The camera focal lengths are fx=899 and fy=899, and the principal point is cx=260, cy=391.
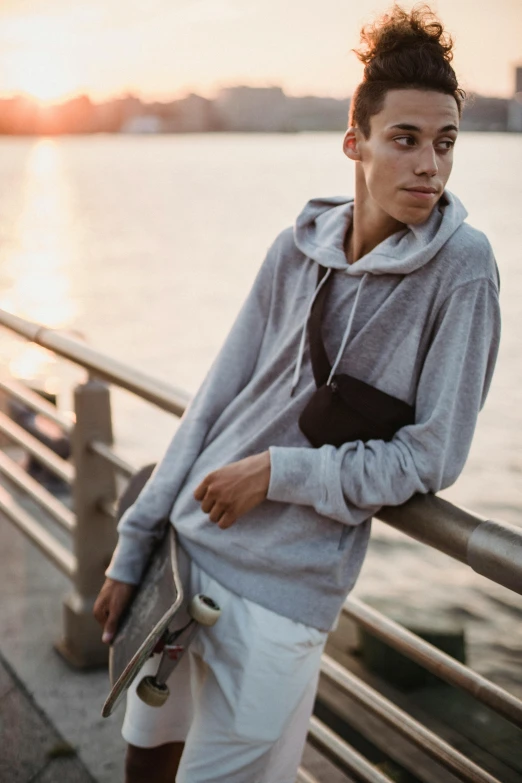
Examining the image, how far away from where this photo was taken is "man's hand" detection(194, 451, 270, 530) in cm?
165

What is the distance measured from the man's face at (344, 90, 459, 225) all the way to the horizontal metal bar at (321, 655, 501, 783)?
1025mm

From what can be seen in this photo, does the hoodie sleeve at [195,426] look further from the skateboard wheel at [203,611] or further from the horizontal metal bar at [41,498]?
the horizontal metal bar at [41,498]

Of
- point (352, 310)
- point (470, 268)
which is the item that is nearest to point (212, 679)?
point (352, 310)

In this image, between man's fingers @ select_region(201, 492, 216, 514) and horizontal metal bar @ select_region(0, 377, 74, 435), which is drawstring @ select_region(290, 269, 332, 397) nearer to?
man's fingers @ select_region(201, 492, 216, 514)

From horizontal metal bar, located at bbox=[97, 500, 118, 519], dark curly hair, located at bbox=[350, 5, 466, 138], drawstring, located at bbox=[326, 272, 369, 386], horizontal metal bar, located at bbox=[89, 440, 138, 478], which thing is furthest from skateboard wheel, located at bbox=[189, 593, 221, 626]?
horizontal metal bar, located at bbox=[97, 500, 118, 519]

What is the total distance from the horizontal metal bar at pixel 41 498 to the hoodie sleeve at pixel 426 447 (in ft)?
5.85

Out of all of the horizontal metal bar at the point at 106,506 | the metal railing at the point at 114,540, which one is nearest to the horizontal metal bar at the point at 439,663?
the metal railing at the point at 114,540

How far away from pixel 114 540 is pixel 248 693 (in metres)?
1.57

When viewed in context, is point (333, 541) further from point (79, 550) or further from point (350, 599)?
point (79, 550)

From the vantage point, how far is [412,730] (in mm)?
1851

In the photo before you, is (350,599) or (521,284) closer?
(350,599)

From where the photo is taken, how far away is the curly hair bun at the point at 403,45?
1.56m

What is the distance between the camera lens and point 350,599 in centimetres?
206

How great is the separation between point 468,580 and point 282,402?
1802 cm
